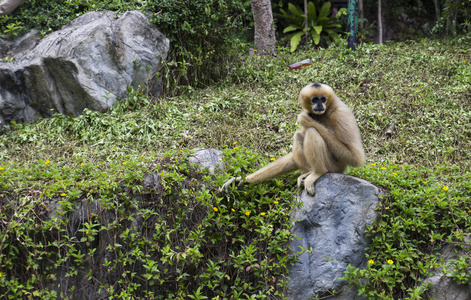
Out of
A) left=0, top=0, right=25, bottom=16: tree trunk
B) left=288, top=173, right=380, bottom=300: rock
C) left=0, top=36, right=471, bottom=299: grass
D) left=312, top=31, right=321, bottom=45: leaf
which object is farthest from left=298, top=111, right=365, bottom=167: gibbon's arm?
left=312, top=31, right=321, bottom=45: leaf

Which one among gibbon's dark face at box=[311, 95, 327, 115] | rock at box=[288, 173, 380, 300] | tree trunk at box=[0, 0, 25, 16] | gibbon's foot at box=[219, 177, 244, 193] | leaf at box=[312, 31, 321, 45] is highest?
tree trunk at box=[0, 0, 25, 16]

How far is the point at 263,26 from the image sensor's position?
36.6 feet

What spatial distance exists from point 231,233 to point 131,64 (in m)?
4.61

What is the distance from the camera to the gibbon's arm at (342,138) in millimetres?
4801

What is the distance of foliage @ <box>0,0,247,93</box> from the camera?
8820 mm

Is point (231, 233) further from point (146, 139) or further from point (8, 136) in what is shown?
point (8, 136)

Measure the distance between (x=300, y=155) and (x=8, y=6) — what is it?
24.1 ft

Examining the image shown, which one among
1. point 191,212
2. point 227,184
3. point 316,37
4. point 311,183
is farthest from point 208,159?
point 316,37

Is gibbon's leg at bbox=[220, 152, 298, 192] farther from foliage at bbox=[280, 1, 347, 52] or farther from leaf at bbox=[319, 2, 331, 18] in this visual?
leaf at bbox=[319, 2, 331, 18]

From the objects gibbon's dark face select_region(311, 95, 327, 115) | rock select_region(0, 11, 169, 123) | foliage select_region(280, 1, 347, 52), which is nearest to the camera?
gibbon's dark face select_region(311, 95, 327, 115)

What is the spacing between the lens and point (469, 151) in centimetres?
682

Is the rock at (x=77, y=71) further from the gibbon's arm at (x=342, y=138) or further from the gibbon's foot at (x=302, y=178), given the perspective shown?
the gibbon's arm at (x=342, y=138)

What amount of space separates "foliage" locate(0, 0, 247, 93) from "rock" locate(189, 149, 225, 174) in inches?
128

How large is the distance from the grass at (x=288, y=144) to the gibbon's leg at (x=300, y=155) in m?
0.29
